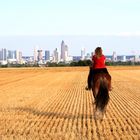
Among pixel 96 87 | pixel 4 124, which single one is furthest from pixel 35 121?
pixel 96 87

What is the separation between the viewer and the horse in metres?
15.0

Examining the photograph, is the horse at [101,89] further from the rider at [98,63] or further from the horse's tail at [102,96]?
the rider at [98,63]

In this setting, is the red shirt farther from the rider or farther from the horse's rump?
the horse's rump

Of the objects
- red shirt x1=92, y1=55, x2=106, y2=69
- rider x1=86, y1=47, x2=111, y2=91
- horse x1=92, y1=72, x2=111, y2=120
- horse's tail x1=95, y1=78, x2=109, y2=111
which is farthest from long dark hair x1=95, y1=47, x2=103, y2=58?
horse's tail x1=95, y1=78, x2=109, y2=111

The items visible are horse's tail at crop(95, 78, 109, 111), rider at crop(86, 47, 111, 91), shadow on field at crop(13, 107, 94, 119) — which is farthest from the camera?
shadow on field at crop(13, 107, 94, 119)

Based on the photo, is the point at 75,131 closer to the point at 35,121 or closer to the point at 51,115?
the point at 35,121

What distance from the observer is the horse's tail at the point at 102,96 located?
49.3ft

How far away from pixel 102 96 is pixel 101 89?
22 cm

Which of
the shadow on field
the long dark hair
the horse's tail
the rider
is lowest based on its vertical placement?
the shadow on field

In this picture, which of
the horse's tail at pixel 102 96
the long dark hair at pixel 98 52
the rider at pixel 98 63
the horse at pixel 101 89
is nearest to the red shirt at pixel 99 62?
the rider at pixel 98 63

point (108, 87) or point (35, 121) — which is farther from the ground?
point (108, 87)

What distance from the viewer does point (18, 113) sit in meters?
17.5

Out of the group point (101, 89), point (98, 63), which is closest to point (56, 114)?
point (101, 89)

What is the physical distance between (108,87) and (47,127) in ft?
8.28
